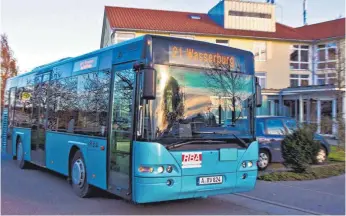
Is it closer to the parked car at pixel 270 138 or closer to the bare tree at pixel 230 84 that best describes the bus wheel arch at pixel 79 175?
the bare tree at pixel 230 84

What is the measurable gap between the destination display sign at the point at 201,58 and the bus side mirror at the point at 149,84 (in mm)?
645

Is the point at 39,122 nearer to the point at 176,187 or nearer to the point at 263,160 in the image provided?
the point at 176,187

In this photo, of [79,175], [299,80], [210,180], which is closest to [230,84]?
[210,180]

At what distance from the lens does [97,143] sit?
7.93 m

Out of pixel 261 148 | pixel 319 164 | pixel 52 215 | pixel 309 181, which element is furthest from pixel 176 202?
pixel 319 164

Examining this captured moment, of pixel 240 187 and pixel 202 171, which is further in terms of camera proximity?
pixel 240 187

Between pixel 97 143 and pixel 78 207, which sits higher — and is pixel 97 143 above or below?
above

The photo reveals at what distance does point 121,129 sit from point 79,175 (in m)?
→ 2.14

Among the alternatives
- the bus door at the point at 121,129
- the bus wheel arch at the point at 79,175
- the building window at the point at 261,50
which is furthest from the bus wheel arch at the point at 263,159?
the building window at the point at 261,50

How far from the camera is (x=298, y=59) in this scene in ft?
127

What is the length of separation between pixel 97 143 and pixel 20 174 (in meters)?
5.20

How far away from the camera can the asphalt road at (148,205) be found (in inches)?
293

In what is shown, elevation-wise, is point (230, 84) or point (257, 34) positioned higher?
point (257, 34)

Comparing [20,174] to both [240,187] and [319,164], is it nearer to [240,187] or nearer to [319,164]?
[240,187]
